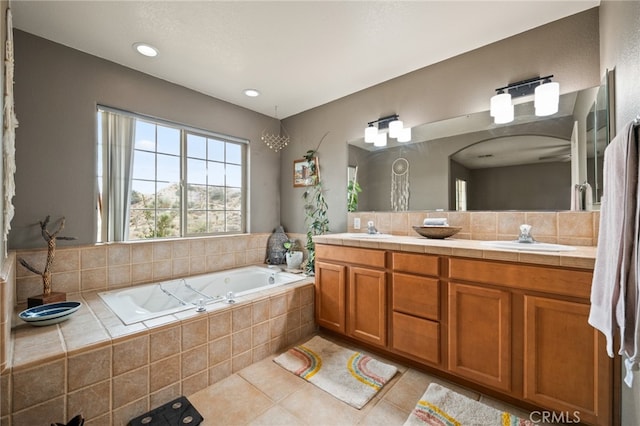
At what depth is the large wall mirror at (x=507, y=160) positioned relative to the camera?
70.2 inches

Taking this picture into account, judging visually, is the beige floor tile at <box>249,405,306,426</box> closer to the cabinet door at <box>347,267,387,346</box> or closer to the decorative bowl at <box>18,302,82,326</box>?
the cabinet door at <box>347,267,387,346</box>

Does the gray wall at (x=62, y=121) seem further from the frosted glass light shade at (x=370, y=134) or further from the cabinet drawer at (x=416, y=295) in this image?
the cabinet drawer at (x=416, y=295)

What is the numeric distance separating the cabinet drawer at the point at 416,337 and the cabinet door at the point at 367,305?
107mm

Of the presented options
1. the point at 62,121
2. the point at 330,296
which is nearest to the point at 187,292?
the point at 330,296

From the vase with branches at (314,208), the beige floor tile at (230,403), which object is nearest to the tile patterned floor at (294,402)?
the beige floor tile at (230,403)

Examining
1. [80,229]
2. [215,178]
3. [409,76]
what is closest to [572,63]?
[409,76]

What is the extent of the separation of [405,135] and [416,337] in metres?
1.77

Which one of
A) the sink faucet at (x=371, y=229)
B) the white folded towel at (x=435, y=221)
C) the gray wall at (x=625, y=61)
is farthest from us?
the sink faucet at (x=371, y=229)

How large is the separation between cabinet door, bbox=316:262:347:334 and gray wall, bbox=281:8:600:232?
785mm

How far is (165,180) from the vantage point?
2.79 metres

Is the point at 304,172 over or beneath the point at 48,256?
over

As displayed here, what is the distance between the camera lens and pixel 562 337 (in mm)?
1413

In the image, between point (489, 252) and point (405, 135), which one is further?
point (405, 135)

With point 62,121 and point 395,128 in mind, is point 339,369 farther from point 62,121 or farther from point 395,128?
point 62,121
